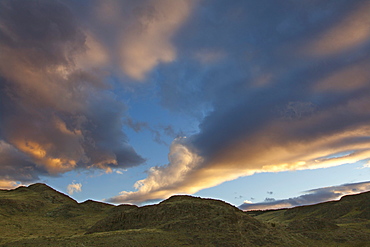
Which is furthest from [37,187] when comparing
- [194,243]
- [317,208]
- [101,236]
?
[317,208]

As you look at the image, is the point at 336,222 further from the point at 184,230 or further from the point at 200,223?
the point at 184,230

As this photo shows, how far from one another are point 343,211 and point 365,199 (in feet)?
51.9

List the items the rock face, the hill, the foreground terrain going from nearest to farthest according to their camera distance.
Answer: the foreground terrain → the rock face → the hill

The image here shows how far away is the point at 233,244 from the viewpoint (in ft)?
188

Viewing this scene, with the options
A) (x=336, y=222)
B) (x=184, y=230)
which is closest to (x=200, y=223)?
(x=184, y=230)

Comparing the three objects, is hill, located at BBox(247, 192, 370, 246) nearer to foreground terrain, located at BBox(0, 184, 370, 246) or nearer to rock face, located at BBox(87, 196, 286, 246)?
foreground terrain, located at BBox(0, 184, 370, 246)

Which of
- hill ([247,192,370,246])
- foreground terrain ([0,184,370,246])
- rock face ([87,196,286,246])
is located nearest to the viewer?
foreground terrain ([0,184,370,246])

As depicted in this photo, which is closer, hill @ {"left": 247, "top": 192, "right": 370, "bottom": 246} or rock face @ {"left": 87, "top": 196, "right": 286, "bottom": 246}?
rock face @ {"left": 87, "top": 196, "right": 286, "bottom": 246}

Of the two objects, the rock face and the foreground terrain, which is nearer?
the foreground terrain

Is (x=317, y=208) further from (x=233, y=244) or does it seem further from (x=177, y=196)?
(x=233, y=244)

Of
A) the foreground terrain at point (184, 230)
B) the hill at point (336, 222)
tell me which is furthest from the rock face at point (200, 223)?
the hill at point (336, 222)

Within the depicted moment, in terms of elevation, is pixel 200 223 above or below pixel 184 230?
above

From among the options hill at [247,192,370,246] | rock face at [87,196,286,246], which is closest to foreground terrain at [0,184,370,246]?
rock face at [87,196,286,246]

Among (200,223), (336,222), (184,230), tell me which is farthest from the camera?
(336,222)
